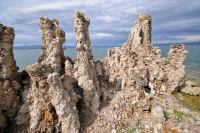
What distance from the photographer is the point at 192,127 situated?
2928cm

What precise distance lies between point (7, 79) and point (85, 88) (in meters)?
7.14

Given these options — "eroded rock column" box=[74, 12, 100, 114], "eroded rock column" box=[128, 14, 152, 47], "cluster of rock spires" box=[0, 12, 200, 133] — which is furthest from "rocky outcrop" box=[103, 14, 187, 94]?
"eroded rock column" box=[74, 12, 100, 114]

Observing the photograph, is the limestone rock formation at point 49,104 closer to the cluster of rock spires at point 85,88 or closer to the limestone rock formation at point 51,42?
the cluster of rock spires at point 85,88

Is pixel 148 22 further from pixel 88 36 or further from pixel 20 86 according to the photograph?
pixel 20 86

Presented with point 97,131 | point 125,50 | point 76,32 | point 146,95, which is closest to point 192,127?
point 146,95

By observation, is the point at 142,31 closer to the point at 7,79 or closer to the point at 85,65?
the point at 85,65

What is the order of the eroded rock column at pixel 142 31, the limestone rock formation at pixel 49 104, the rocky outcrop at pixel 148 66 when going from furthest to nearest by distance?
the eroded rock column at pixel 142 31
the rocky outcrop at pixel 148 66
the limestone rock formation at pixel 49 104

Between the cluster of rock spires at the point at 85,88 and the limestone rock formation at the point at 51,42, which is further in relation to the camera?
the limestone rock formation at the point at 51,42

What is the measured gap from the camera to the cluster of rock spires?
1113 inches

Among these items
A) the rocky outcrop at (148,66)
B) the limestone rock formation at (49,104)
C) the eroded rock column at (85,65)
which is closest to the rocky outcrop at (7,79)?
the limestone rock formation at (49,104)

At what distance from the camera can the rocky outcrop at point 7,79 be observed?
28.3 m

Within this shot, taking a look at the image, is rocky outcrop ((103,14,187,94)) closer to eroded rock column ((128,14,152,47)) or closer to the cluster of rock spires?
the cluster of rock spires

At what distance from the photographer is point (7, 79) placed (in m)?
28.9

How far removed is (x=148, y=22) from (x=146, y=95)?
1130 cm
